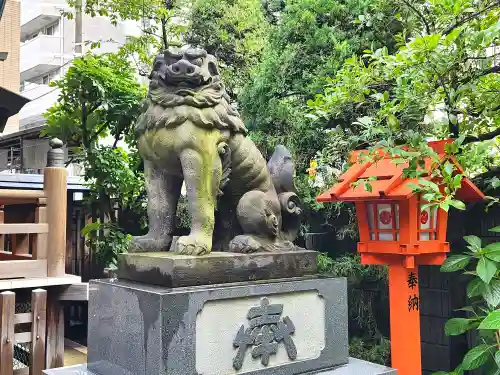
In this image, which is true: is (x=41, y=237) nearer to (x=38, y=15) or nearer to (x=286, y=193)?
(x=286, y=193)

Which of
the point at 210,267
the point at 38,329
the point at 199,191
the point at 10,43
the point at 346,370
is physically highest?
the point at 10,43

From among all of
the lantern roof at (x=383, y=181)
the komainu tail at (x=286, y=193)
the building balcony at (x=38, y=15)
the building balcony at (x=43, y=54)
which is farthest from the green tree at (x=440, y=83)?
the building balcony at (x=38, y=15)

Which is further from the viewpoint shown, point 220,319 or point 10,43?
point 10,43

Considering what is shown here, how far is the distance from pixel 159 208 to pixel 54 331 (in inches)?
138

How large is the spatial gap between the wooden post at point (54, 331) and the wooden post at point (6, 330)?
22.0 inches

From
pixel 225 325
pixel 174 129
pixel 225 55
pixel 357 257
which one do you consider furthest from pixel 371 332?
pixel 225 55

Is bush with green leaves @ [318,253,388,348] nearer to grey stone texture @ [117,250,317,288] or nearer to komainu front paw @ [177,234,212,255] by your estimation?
grey stone texture @ [117,250,317,288]

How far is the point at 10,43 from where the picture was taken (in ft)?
45.3

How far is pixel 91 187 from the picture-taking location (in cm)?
728

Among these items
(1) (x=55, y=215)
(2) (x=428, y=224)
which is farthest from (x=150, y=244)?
(1) (x=55, y=215)

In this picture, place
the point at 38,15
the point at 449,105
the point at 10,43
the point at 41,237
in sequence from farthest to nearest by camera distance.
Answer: the point at 38,15, the point at 10,43, the point at 41,237, the point at 449,105

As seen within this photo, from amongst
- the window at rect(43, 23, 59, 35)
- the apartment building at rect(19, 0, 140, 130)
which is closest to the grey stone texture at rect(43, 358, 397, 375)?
the apartment building at rect(19, 0, 140, 130)

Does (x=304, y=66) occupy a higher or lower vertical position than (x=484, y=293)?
higher

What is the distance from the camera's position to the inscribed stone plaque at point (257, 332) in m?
2.72
